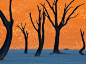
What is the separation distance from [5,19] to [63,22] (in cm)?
2055

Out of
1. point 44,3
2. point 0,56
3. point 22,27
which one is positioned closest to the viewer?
point 0,56

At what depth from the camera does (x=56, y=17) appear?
43.5 metres

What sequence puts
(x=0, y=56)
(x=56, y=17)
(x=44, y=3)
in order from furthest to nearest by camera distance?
(x=56, y=17)
(x=44, y=3)
(x=0, y=56)

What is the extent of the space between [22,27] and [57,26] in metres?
11.1

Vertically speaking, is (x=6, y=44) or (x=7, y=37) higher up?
(x=7, y=37)

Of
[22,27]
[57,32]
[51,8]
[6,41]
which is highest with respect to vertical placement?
[6,41]

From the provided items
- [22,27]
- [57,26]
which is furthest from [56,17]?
[22,27]

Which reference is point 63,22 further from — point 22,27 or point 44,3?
point 22,27

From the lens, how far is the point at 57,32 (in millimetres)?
42594

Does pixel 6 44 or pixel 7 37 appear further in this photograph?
pixel 7 37

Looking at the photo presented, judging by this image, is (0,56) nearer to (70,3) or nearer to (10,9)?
(10,9)

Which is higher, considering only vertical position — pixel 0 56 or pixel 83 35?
pixel 0 56

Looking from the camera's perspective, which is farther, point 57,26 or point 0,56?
point 57,26

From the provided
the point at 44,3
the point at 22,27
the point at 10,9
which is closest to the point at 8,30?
the point at 10,9
